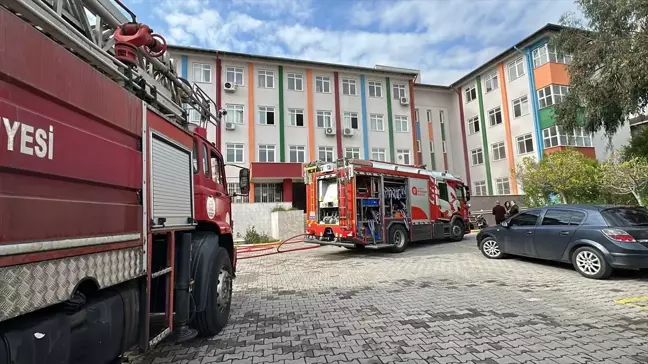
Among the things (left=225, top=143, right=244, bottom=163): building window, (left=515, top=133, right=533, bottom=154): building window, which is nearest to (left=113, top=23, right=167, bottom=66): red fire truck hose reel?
(left=225, top=143, right=244, bottom=163): building window

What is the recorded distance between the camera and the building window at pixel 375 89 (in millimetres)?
29359

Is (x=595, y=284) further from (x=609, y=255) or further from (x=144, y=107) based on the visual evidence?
(x=144, y=107)

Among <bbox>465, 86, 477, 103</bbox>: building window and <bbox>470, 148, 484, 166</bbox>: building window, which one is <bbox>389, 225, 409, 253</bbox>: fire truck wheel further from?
<bbox>465, 86, 477, 103</bbox>: building window

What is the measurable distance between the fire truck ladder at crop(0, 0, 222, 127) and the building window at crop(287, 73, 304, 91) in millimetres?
22399

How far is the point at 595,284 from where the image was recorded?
7.02m

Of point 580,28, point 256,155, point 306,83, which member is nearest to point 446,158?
point 306,83

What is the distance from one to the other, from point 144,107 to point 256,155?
2187 cm

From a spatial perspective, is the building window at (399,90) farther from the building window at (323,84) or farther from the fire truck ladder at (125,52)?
the fire truck ladder at (125,52)

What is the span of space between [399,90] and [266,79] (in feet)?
36.6

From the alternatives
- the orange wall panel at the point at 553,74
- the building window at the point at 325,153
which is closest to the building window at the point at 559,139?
the orange wall panel at the point at 553,74

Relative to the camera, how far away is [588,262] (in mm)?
7531

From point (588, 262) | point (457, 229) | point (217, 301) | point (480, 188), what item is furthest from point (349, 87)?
point (217, 301)

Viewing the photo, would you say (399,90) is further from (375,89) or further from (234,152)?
(234,152)

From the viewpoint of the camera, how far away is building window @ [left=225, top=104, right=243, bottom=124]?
2488 centimetres
